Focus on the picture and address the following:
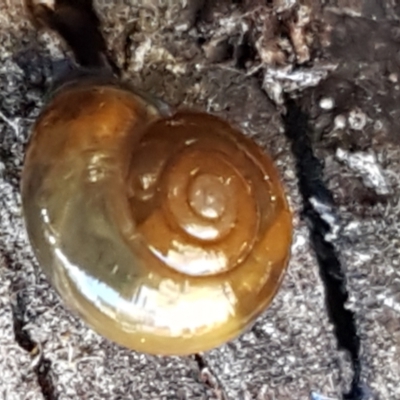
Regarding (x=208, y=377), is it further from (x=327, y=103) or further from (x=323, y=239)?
(x=327, y=103)

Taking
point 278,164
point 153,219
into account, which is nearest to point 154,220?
point 153,219

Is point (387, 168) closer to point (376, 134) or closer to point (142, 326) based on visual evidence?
point (376, 134)

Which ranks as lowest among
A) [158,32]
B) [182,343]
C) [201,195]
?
[182,343]

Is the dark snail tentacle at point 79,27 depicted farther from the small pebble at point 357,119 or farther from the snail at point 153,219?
the small pebble at point 357,119

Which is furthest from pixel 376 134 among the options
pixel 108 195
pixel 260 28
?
pixel 108 195

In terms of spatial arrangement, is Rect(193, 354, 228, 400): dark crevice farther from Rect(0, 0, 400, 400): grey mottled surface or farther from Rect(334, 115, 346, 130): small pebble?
Rect(334, 115, 346, 130): small pebble

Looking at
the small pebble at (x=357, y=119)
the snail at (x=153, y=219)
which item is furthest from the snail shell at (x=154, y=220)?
the small pebble at (x=357, y=119)

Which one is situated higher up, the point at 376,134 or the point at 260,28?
the point at 260,28
